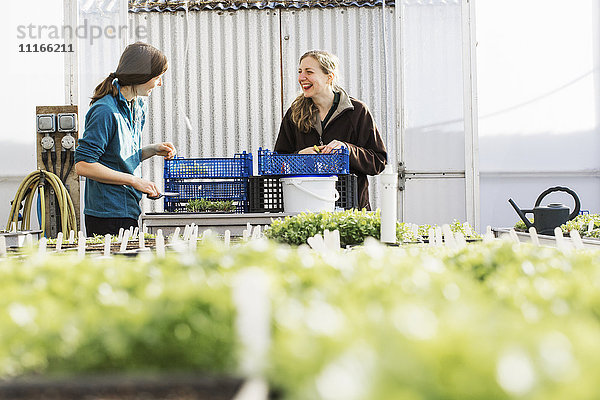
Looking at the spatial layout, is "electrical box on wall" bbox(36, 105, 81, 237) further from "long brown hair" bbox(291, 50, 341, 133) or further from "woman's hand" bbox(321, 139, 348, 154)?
"woman's hand" bbox(321, 139, 348, 154)

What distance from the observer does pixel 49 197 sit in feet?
17.0

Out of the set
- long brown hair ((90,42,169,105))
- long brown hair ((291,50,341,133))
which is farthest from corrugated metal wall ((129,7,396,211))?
long brown hair ((90,42,169,105))

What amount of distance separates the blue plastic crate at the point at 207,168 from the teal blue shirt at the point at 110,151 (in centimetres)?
21

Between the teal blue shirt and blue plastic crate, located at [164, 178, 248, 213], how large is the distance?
0.25m

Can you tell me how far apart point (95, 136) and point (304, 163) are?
1.05 m

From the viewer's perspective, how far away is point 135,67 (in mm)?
3281

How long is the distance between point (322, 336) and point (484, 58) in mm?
6817

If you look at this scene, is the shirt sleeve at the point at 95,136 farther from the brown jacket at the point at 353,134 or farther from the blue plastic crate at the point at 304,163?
the brown jacket at the point at 353,134

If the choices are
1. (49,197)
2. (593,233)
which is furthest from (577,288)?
(49,197)

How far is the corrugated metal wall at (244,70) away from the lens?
666 cm

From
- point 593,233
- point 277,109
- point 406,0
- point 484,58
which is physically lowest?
point 593,233

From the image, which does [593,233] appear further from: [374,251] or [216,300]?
[216,300]

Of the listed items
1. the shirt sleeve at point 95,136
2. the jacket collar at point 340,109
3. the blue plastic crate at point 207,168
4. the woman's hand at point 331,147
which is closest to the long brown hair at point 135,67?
the shirt sleeve at point 95,136

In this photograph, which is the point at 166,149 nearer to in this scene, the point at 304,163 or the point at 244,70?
the point at 304,163
